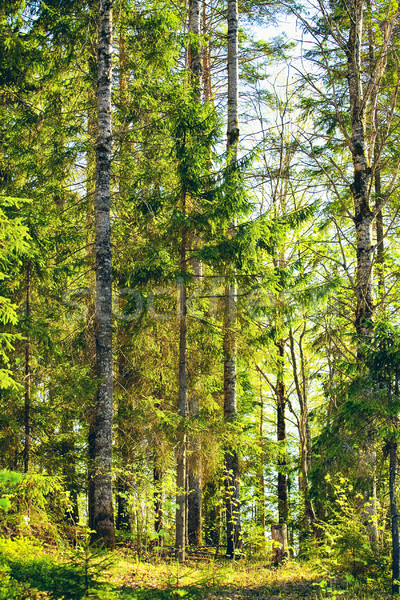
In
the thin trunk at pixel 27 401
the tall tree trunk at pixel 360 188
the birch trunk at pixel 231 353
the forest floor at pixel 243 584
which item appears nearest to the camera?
the forest floor at pixel 243 584

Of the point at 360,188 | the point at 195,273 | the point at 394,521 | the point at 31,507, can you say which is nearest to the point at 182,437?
the point at 31,507

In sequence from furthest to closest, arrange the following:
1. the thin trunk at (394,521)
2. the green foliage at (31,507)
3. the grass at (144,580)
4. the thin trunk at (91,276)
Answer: the thin trunk at (91,276) < the green foliage at (31,507) < the thin trunk at (394,521) < the grass at (144,580)

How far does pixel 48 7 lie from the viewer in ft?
32.0

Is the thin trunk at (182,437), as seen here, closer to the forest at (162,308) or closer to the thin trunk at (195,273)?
the forest at (162,308)

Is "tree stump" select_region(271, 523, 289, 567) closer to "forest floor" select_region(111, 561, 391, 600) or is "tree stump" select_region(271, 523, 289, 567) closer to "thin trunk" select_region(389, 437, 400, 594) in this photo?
"forest floor" select_region(111, 561, 391, 600)

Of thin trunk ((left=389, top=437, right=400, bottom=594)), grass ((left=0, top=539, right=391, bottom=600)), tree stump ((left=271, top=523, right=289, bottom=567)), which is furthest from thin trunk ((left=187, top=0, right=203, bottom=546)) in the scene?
thin trunk ((left=389, top=437, right=400, bottom=594))

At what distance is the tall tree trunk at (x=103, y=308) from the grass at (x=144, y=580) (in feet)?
3.15

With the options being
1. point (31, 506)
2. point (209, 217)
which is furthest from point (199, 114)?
point (31, 506)

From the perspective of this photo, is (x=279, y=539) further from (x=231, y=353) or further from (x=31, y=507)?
(x=31, y=507)

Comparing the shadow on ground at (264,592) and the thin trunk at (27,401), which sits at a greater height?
the thin trunk at (27,401)

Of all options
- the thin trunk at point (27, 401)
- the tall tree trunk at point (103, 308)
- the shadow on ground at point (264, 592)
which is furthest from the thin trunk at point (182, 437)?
the thin trunk at point (27, 401)

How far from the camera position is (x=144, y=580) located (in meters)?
6.61

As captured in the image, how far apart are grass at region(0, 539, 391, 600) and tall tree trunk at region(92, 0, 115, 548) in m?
0.96

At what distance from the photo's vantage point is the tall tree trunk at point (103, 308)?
27.0 feet
